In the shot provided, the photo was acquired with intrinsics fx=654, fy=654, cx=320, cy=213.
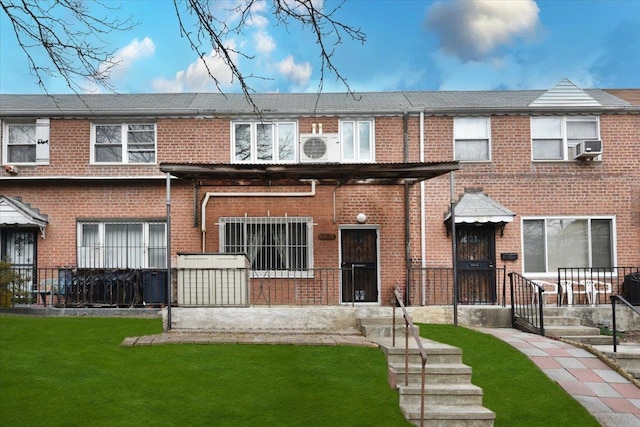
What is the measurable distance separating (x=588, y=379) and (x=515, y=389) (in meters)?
1.57

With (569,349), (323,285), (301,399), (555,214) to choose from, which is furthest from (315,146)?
(301,399)

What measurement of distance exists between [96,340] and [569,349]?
8076 mm

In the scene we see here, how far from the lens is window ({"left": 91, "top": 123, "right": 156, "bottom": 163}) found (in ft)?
56.1

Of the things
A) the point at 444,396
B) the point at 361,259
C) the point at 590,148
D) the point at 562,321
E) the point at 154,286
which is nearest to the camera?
the point at 444,396

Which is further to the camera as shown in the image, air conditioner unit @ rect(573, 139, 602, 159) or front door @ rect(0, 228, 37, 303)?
front door @ rect(0, 228, 37, 303)

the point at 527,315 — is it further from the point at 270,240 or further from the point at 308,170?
the point at 270,240

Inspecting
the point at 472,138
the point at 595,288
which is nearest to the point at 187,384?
the point at 472,138

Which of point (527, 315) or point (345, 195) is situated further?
point (345, 195)

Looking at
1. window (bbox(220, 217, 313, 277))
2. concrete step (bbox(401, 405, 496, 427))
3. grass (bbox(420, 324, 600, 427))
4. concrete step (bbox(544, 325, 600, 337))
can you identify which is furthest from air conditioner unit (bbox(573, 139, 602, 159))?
concrete step (bbox(401, 405, 496, 427))

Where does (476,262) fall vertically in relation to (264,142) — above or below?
below

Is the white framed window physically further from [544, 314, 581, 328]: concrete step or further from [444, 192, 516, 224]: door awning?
[544, 314, 581, 328]: concrete step

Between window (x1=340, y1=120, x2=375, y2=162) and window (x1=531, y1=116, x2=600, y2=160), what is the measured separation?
4.28m

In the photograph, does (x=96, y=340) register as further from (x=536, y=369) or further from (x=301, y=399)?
(x=536, y=369)

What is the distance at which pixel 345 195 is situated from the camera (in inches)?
665
